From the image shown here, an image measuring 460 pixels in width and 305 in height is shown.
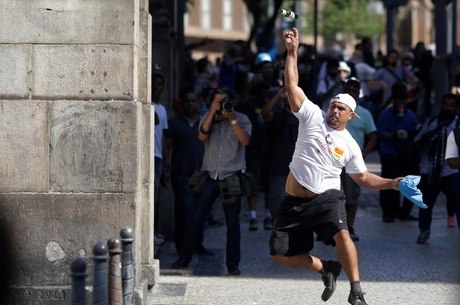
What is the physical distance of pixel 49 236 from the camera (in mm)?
10914

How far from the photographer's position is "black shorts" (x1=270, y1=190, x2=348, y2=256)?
10.9 meters

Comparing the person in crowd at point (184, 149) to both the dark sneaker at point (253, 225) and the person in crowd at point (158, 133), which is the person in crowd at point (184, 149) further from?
the dark sneaker at point (253, 225)

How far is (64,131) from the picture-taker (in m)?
10.9

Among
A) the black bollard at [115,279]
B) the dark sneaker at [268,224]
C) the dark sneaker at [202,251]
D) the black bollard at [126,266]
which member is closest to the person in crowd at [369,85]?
the dark sneaker at [268,224]

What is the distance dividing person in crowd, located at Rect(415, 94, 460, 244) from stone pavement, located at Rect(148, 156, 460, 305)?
37 cm

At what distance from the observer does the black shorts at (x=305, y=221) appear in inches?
430

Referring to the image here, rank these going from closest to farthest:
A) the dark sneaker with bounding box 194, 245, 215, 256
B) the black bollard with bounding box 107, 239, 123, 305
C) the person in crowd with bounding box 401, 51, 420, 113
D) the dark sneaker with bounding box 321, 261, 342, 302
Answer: the black bollard with bounding box 107, 239, 123, 305
the dark sneaker with bounding box 321, 261, 342, 302
the dark sneaker with bounding box 194, 245, 215, 256
the person in crowd with bounding box 401, 51, 420, 113

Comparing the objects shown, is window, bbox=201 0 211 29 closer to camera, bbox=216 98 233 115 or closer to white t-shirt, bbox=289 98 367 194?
camera, bbox=216 98 233 115

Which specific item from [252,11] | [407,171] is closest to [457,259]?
[407,171]

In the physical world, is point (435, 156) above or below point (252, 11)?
below

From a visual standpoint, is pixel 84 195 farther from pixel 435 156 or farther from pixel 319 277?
pixel 435 156

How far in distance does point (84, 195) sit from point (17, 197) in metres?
0.51

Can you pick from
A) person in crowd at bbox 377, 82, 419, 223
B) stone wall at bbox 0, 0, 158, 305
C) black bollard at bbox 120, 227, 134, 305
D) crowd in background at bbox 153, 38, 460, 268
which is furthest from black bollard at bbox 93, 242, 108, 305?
person in crowd at bbox 377, 82, 419, 223

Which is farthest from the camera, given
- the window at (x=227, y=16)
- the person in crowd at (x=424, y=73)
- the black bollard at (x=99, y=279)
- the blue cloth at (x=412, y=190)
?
the window at (x=227, y=16)
